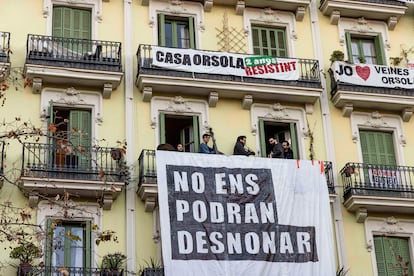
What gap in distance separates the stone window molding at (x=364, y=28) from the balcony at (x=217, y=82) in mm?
2717

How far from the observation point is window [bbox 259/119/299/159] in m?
25.1

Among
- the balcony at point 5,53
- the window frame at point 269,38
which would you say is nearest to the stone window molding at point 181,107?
the window frame at point 269,38

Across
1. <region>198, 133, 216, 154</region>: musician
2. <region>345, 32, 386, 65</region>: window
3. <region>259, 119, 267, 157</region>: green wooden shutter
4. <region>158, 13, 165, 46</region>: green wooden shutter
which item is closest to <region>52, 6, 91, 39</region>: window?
<region>158, 13, 165, 46</region>: green wooden shutter

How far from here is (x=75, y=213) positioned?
22.7 m

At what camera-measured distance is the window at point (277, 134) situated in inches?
990

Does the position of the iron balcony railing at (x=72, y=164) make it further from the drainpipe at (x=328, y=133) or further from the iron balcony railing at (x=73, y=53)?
the drainpipe at (x=328, y=133)

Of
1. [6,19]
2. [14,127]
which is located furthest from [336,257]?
[6,19]

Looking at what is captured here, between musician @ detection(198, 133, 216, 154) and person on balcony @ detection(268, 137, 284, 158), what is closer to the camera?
musician @ detection(198, 133, 216, 154)

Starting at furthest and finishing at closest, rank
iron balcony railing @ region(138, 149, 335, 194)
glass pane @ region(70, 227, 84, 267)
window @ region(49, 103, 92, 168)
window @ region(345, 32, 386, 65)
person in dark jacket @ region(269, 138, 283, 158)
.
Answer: window @ region(345, 32, 386, 65) → person in dark jacket @ region(269, 138, 283, 158) → window @ region(49, 103, 92, 168) → iron balcony railing @ region(138, 149, 335, 194) → glass pane @ region(70, 227, 84, 267)

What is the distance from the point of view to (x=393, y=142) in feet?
85.8

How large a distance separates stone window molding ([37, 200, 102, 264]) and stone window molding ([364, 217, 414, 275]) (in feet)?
25.5

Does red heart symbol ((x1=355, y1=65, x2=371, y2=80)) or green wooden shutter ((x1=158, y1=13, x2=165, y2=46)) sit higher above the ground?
green wooden shutter ((x1=158, y1=13, x2=165, y2=46))

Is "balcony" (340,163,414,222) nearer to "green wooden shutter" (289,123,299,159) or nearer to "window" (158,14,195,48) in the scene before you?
"green wooden shutter" (289,123,299,159)

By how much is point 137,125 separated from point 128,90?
1.13 metres
